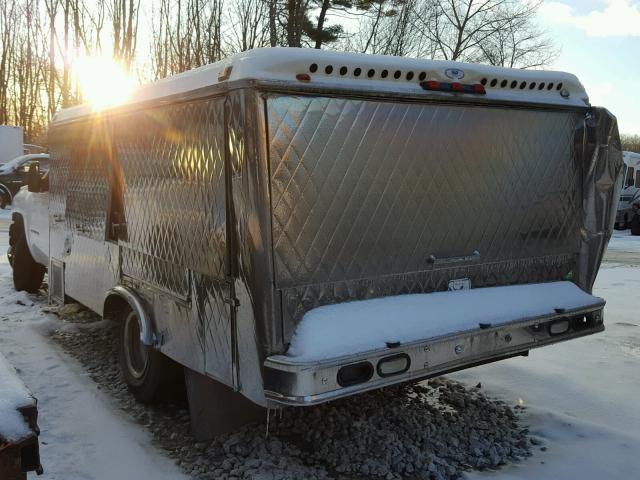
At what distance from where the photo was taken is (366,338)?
323cm

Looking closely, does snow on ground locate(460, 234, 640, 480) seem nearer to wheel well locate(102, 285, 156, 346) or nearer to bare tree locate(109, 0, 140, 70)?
wheel well locate(102, 285, 156, 346)

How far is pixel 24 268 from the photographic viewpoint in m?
7.89

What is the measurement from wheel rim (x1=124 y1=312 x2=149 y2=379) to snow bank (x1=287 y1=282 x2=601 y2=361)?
1963 millimetres

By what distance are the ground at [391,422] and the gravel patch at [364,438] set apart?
13 millimetres

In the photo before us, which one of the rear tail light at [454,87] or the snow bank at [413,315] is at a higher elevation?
the rear tail light at [454,87]

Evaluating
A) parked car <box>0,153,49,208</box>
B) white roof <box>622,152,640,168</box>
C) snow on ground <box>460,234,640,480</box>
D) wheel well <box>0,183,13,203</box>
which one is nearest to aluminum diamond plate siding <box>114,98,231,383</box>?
snow on ground <box>460,234,640,480</box>

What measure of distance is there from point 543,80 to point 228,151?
2271mm

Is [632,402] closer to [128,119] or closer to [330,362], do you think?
[330,362]

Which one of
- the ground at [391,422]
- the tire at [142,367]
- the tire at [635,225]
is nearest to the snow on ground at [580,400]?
the ground at [391,422]

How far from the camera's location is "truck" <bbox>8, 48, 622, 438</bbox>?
3084 millimetres

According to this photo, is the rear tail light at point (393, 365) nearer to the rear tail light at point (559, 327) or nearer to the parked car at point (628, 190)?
the rear tail light at point (559, 327)

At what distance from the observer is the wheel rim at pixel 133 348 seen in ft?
15.3

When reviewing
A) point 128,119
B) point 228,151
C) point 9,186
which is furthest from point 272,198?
point 9,186

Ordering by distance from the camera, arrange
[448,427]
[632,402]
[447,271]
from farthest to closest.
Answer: [632,402]
[448,427]
[447,271]
